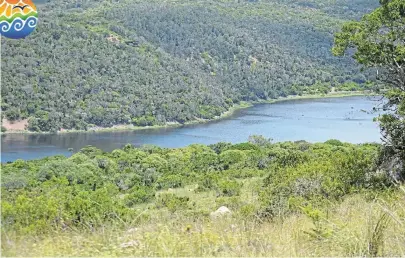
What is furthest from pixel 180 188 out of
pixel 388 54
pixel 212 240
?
pixel 212 240

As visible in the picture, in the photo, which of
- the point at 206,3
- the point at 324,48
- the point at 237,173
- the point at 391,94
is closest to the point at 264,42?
the point at 324,48

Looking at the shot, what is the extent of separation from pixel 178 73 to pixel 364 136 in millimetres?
48496

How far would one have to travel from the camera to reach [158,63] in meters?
102

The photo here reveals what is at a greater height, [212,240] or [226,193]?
[212,240]

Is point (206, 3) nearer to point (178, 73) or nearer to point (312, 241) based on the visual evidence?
point (178, 73)

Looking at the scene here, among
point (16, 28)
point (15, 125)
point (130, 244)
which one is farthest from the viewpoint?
point (15, 125)

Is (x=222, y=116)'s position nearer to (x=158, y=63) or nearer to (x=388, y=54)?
(x=158, y=63)

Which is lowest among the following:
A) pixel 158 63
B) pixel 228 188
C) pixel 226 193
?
pixel 226 193

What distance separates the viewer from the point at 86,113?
73812 mm

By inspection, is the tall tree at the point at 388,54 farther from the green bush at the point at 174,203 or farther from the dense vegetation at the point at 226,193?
the green bush at the point at 174,203

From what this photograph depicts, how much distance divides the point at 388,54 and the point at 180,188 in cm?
1349

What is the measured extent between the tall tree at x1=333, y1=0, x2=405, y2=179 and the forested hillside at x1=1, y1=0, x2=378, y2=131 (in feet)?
194

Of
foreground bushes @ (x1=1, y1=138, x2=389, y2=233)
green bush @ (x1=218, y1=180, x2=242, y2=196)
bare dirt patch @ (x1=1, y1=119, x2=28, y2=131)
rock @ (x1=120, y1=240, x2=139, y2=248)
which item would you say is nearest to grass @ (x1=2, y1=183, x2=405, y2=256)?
rock @ (x1=120, y1=240, x2=139, y2=248)
